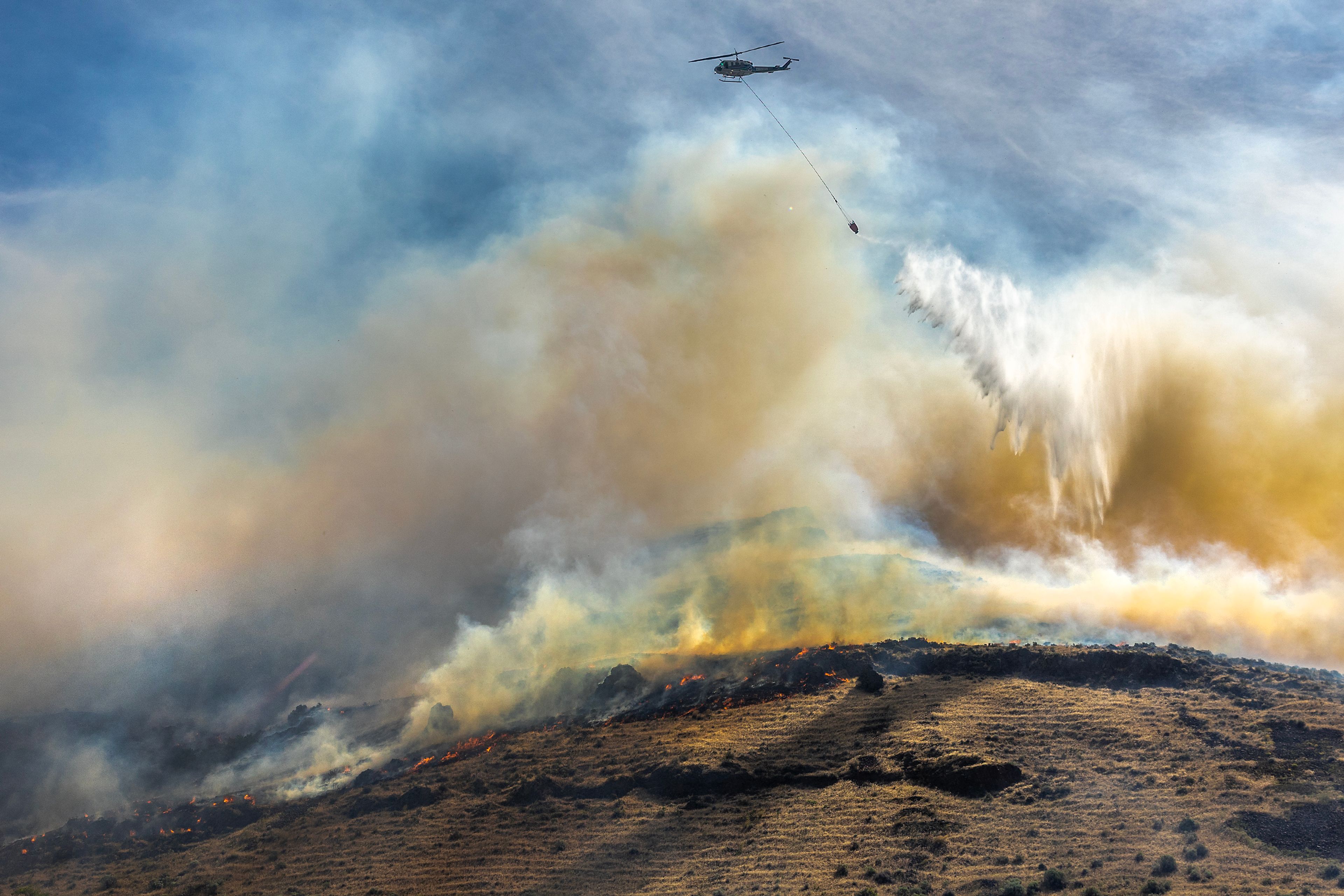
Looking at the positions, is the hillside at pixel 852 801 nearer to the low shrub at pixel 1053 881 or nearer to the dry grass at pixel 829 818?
the dry grass at pixel 829 818

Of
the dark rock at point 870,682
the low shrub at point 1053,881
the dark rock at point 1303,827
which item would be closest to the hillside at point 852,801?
the dark rock at point 1303,827

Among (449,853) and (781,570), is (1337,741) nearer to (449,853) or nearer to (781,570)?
(449,853)

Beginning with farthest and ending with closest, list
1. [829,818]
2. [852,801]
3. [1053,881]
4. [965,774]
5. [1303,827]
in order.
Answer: [852,801]
[965,774]
[829,818]
[1303,827]
[1053,881]

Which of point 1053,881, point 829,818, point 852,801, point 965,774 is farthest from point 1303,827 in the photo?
point 829,818

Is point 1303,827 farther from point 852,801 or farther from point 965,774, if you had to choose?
point 852,801

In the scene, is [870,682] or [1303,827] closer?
[1303,827]

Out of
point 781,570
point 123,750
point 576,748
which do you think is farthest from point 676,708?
point 123,750

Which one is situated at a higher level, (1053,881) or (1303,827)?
(1053,881)
